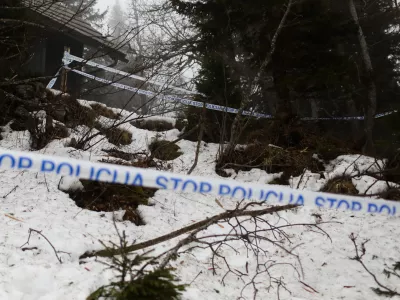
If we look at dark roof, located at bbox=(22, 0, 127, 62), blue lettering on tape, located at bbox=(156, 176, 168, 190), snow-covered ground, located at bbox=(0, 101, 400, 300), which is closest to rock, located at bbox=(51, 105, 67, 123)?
dark roof, located at bbox=(22, 0, 127, 62)

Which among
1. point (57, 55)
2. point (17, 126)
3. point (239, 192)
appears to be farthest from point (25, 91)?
point (57, 55)

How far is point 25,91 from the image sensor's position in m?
6.75

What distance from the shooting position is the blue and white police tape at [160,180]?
194 cm

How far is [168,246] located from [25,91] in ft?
16.9

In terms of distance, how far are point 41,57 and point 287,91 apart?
33.2ft

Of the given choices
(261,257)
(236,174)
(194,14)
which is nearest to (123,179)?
(261,257)

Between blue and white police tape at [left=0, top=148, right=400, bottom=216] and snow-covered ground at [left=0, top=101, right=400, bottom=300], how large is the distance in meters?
0.90

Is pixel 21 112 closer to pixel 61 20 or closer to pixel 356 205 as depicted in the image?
pixel 61 20

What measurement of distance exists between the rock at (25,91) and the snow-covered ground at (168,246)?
6.70ft

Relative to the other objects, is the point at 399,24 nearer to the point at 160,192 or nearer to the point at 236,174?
the point at 236,174

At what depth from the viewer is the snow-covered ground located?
256cm

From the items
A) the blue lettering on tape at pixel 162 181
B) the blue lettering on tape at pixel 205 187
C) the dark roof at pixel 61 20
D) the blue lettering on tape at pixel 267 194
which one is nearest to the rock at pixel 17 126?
the dark roof at pixel 61 20

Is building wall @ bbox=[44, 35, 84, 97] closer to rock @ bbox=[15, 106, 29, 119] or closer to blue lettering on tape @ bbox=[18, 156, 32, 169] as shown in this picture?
rock @ bbox=[15, 106, 29, 119]

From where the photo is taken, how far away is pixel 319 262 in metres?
3.66
